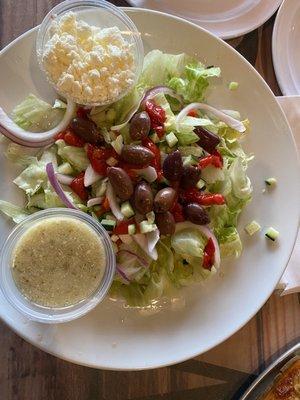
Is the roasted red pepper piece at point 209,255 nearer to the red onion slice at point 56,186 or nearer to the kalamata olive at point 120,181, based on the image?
the kalamata olive at point 120,181

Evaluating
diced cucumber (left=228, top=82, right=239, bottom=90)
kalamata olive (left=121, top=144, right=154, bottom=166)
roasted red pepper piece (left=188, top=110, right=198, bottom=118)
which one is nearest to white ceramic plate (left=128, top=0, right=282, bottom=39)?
diced cucumber (left=228, top=82, right=239, bottom=90)

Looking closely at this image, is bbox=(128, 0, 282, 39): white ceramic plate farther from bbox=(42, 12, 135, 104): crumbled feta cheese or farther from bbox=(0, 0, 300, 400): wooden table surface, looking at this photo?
bbox=(42, 12, 135, 104): crumbled feta cheese

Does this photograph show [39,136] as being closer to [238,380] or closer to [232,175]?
[232,175]

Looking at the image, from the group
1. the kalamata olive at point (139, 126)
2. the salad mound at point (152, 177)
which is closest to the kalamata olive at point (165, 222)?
the salad mound at point (152, 177)

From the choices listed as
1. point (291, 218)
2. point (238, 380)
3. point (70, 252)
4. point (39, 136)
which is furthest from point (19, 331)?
point (291, 218)

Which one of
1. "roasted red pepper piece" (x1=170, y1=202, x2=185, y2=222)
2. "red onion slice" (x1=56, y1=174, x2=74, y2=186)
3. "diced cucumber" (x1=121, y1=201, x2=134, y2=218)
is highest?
"red onion slice" (x1=56, y1=174, x2=74, y2=186)

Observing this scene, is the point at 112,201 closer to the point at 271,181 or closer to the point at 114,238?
the point at 114,238
